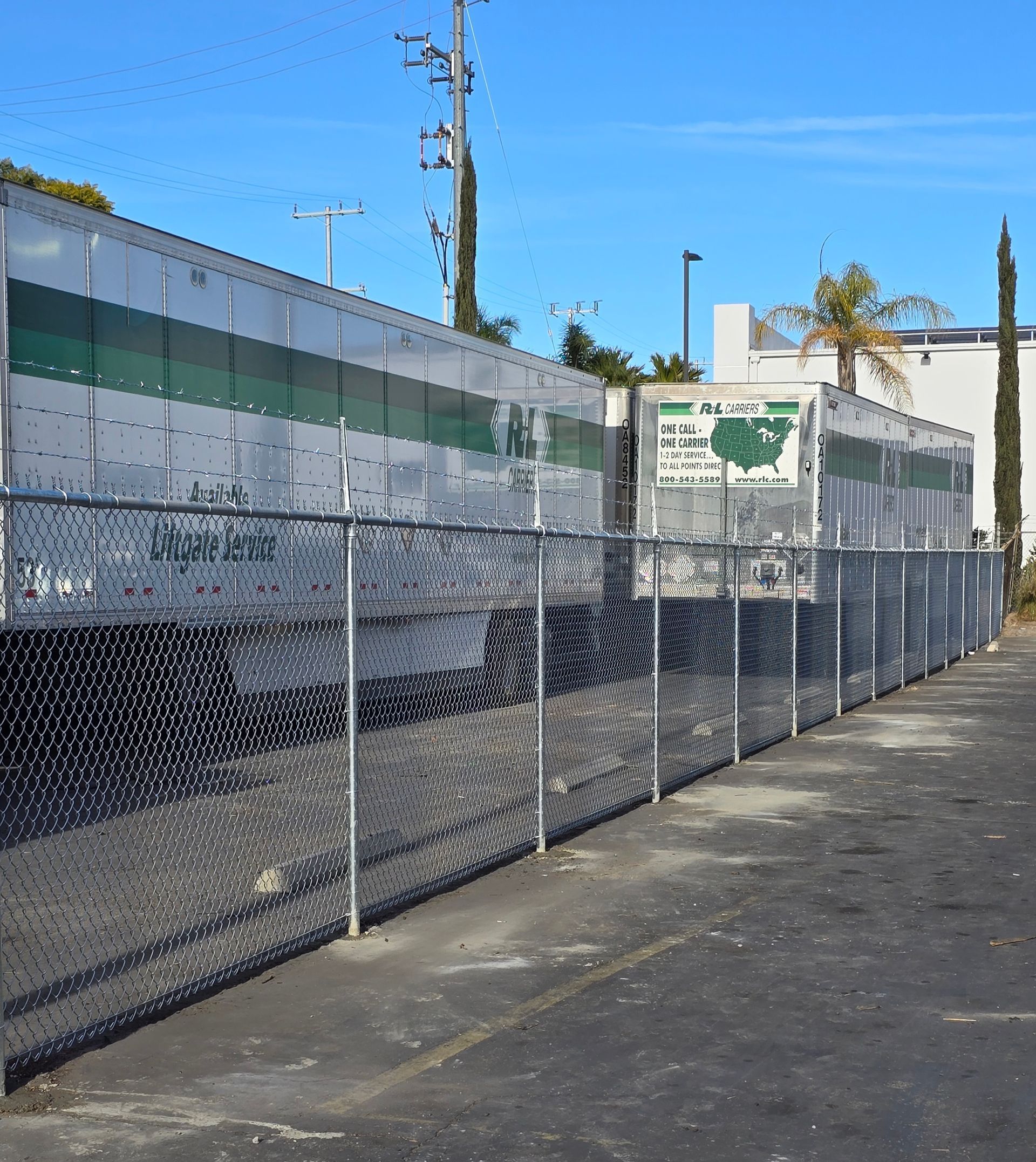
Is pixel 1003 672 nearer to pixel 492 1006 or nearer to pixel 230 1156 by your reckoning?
pixel 492 1006

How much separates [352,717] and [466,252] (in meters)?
23.9

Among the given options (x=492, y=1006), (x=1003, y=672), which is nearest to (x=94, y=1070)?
(x=492, y=1006)

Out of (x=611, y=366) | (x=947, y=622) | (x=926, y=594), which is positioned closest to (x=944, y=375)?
(x=611, y=366)

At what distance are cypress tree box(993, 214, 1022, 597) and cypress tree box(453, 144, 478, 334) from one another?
609 inches

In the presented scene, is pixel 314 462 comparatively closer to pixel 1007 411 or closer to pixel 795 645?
pixel 795 645

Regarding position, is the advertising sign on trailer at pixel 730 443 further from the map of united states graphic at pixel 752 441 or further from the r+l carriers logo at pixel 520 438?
the r+l carriers logo at pixel 520 438

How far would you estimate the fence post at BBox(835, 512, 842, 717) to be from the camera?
595 inches

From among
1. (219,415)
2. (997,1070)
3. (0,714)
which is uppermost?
(219,415)

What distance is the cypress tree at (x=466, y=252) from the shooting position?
29.0 meters

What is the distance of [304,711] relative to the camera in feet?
26.7

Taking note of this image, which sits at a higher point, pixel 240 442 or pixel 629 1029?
pixel 240 442

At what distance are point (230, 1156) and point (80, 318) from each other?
6.90 meters

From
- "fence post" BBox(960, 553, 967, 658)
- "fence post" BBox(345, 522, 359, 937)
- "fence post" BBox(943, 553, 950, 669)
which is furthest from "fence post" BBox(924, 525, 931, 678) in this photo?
"fence post" BBox(345, 522, 359, 937)

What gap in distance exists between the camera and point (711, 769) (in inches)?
467
